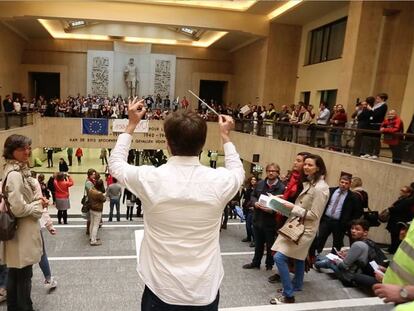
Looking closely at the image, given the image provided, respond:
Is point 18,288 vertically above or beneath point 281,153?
beneath

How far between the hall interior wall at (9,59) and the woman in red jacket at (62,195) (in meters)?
14.2

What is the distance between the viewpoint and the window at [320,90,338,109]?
607 inches

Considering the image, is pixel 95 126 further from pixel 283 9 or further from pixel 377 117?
pixel 377 117

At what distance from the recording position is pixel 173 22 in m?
17.2

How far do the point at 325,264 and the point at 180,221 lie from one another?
140 inches

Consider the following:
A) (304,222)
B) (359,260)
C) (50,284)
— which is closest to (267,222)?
(304,222)

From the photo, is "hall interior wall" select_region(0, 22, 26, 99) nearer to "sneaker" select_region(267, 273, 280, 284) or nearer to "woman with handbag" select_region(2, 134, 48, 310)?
"woman with handbag" select_region(2, 134, 48, 310)

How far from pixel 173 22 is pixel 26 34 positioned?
1197 cm

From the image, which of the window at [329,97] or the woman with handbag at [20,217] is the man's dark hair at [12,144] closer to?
the woman with handbag at [20,217]

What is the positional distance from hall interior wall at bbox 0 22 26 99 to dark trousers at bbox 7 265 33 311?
794 inches

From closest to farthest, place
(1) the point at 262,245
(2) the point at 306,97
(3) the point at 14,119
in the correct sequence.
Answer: (1) the point at 262,245 < (3) the point at 14,119 < (2) the point at 306,97

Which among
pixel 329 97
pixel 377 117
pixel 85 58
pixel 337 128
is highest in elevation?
pixel 85 58

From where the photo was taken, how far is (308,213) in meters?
3.45

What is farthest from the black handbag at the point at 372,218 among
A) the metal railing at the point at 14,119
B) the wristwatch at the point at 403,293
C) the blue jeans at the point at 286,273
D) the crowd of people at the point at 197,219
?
the metal railing at the point at 14,119
